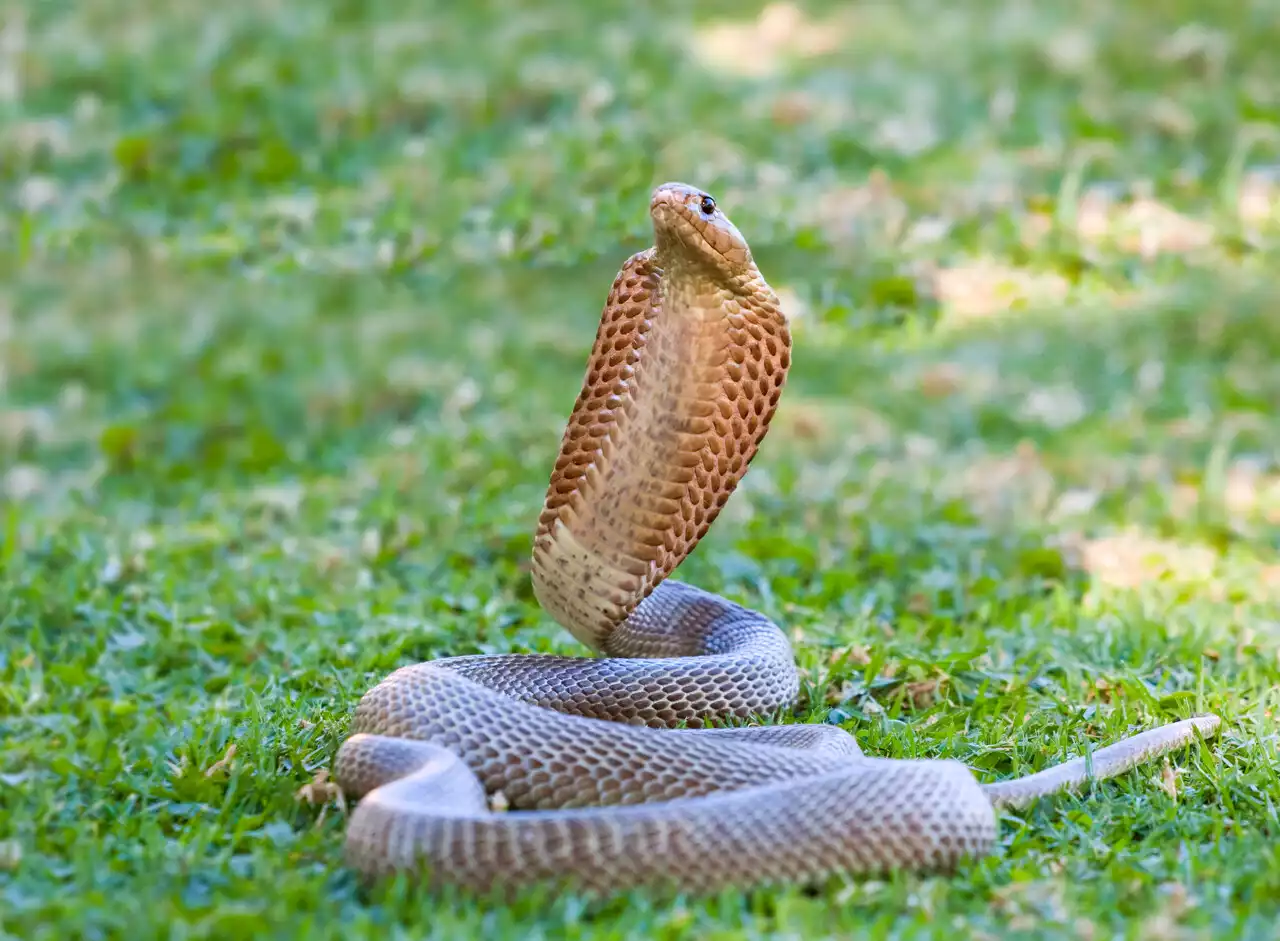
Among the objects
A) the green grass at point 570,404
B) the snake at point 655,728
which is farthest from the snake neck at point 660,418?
the green grass at point 570,404

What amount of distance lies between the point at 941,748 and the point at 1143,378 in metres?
4.43

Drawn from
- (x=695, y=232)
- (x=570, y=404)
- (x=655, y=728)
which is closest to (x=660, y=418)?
(x=695, y=232)

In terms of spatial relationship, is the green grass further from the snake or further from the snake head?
the snake head

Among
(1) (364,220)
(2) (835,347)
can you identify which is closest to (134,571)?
(1) (364,220)

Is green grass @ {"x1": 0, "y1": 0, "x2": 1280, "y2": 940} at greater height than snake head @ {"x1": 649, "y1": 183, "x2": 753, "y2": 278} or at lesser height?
lesser

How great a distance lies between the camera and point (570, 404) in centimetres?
780

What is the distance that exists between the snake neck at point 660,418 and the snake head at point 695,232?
0.09ft

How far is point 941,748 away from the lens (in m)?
4.34

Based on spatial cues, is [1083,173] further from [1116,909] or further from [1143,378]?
[1116,909]

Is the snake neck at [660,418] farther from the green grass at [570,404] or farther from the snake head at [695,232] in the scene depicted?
the green grass at [570,404]

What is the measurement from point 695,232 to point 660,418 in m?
0.48

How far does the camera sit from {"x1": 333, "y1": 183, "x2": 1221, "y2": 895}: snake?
3.28m

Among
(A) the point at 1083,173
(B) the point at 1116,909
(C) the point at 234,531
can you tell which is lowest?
(C) the point at 234,531

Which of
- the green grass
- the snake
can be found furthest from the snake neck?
the green grass
